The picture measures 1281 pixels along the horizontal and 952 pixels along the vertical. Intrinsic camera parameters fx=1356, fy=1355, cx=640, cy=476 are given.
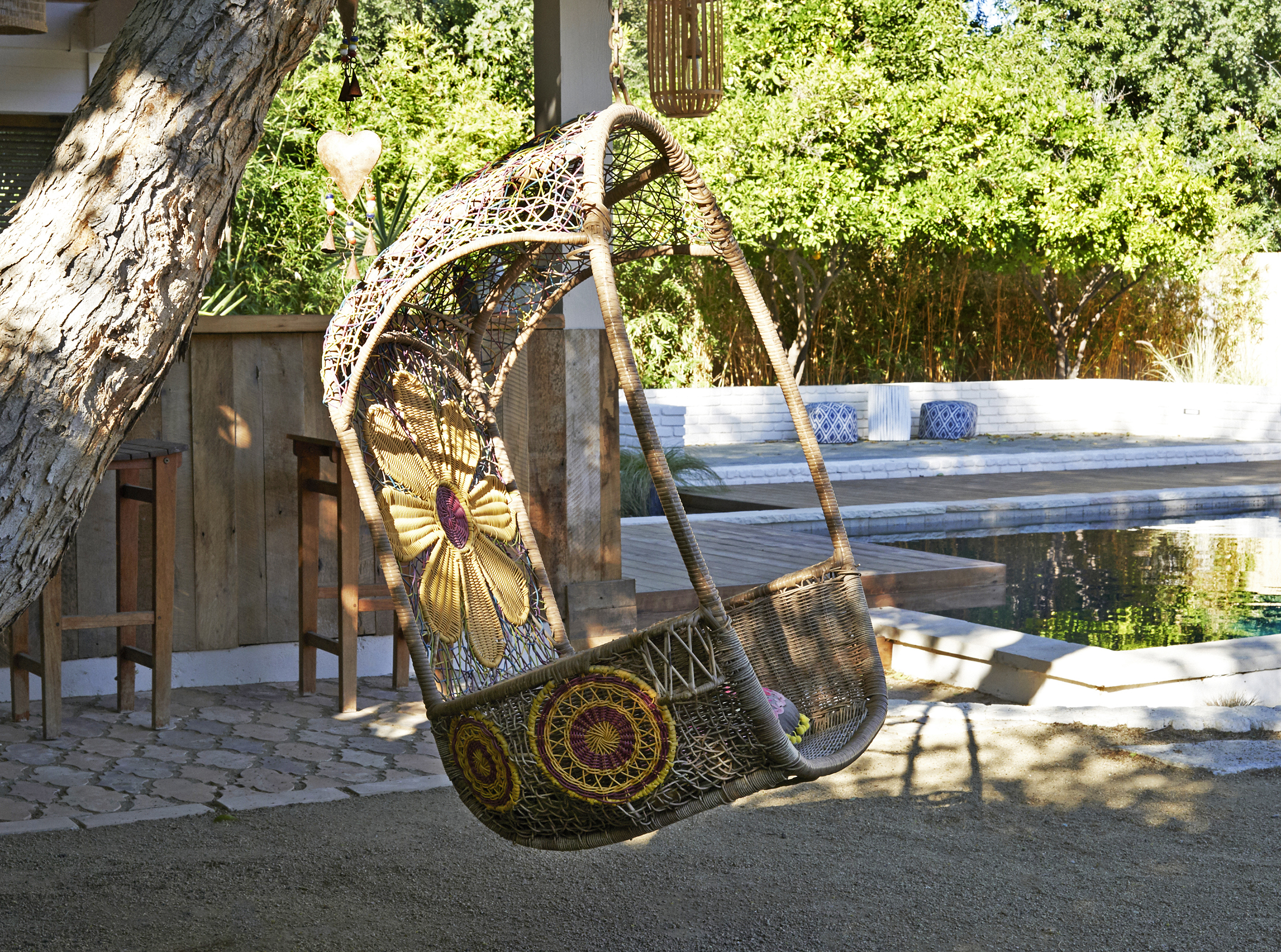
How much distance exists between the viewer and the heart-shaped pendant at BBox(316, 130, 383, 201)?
4648mm

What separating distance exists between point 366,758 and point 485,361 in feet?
4.00

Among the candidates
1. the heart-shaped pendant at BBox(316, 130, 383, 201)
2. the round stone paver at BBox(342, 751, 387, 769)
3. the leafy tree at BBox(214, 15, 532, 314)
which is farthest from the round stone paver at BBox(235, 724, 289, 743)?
the leafy tree at BBox(214, 15, 532, 314)

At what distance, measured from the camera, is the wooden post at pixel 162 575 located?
401 centimetres

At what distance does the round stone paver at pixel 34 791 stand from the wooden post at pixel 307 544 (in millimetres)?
1070

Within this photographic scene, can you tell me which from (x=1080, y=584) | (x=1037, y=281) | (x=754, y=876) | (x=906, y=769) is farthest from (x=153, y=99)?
(x=1037, y=281)

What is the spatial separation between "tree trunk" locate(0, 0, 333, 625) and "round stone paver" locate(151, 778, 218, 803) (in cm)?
176

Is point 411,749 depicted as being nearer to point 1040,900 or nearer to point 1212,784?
point 1040,900

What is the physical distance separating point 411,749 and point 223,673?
1044mm

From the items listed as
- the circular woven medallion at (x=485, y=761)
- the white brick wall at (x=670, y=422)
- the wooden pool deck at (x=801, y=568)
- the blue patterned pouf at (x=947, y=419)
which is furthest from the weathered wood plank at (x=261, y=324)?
the blue patterned pouf at (x=947, y=419)

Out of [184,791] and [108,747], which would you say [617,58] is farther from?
[108,747]

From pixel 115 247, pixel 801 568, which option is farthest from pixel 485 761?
pixel 801 568

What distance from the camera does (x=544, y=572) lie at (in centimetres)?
326

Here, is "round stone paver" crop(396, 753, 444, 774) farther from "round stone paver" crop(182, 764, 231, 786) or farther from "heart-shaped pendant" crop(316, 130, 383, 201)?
"heart-shaped pendant" crop(316, 130, 383, 201)

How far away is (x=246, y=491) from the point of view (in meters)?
4.61
